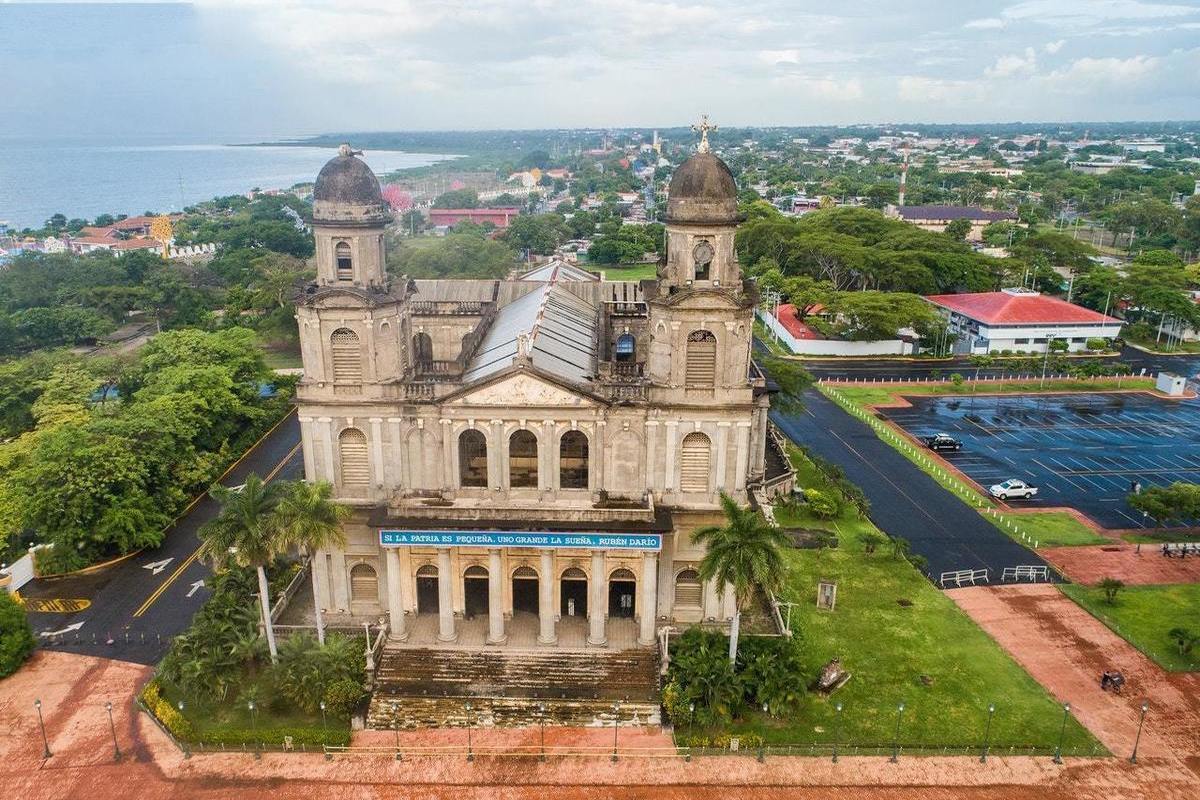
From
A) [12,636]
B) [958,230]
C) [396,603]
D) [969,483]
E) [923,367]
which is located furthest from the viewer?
[958,230]

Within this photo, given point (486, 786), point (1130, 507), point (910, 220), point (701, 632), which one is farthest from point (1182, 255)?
point (486, 786)

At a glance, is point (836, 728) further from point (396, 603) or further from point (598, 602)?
point (396, 603)

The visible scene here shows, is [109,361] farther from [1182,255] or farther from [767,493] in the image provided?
[1182,255]

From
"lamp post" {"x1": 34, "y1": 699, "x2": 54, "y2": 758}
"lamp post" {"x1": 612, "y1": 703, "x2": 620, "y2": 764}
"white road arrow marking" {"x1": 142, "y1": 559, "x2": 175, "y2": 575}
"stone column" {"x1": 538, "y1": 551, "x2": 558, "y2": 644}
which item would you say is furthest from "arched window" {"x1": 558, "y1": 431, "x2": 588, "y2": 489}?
"white road arrow marking" {"x1": 142, "y1": 559, "x2": 175, "y2": 575}

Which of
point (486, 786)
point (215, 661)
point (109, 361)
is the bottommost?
point (486, 786)

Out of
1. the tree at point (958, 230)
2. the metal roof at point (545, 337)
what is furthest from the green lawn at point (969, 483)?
the tree at point (958, 230)

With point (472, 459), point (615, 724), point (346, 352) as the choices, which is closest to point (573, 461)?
point (472, 459)
